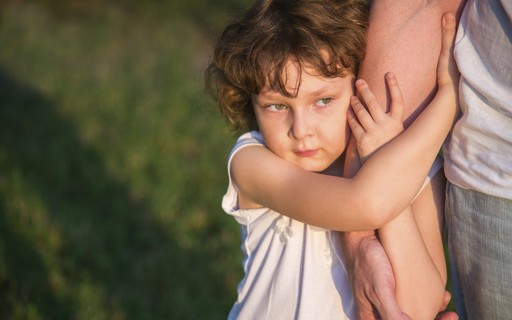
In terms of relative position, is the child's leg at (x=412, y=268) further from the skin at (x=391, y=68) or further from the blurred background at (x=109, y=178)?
the blurred background at (x=109, y=178)

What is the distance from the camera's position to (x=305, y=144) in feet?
7.35

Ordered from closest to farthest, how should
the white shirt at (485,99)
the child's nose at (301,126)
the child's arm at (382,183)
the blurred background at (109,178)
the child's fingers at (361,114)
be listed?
the white shirt at (485,99) → the child's arm at (382,183) → the child's fingers at (361,114) → the child's nose at (301,126) → the blurred background at (109,178)

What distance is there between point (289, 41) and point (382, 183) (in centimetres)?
55

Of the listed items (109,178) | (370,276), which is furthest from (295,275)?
(109,178)

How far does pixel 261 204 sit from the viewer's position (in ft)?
7.71

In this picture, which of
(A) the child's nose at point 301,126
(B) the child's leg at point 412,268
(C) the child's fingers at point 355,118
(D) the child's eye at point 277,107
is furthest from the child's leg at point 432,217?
(D) the child's eye at point 277,107

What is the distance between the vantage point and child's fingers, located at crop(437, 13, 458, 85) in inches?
79.5

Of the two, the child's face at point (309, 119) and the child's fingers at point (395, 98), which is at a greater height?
the child's fingers at point (395, 98)

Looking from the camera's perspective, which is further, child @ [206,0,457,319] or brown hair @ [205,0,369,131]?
brown hair @ [205,0,369,131]

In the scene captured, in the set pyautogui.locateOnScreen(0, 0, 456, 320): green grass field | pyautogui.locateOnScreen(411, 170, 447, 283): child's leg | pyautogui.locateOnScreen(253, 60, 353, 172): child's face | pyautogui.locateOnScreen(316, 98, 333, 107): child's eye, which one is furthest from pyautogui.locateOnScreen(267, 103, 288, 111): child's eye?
pyautogui.locateOnScreen(0, 0, 456, 320): green grass field

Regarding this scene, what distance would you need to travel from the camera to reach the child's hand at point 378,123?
2.05 meters

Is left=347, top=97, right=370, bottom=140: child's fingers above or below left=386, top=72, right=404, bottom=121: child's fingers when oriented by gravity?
below

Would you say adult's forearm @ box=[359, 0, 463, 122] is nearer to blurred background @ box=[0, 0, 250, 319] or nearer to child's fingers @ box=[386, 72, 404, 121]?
child's fingers @ box=[386, 72, 404, 121]

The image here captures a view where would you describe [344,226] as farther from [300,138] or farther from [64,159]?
[64,159]
